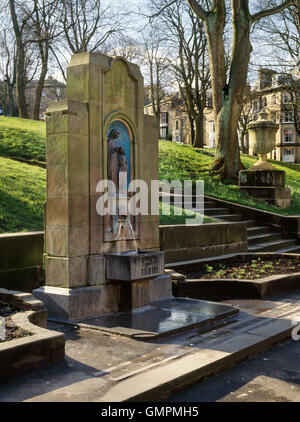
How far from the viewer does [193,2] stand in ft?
70.4

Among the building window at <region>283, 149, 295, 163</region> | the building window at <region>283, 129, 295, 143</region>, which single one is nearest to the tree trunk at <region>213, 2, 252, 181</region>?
the building window at <region>283, 149, 295, 163</region>

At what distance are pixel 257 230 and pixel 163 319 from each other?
9.46 metres

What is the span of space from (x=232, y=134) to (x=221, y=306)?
44.5 ft

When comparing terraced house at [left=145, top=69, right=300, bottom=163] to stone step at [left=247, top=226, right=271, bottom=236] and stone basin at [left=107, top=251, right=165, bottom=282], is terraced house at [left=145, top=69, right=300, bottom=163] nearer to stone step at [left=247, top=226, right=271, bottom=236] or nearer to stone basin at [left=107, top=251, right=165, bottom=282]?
stone step at [left=247, top=226, right=271, bottom=236]

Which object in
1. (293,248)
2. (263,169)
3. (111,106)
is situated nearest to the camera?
(111,106)

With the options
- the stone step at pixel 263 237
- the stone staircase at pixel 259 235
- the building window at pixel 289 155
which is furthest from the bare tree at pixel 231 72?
the building window at pixel 289 155

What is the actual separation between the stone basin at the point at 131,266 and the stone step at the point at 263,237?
7.74 metres

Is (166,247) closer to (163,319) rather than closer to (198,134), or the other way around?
(163,319)

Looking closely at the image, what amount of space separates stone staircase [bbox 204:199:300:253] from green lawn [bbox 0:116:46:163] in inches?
246

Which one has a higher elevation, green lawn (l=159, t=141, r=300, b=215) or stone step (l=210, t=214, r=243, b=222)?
green lawn (l=159, t=141, r=300, b=215)

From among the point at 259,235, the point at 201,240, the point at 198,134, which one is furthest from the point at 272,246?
the point at 198,134

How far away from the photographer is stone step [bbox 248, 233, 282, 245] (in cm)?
1536

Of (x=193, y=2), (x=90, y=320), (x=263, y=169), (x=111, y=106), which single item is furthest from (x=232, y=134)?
(x=90, y=320)
